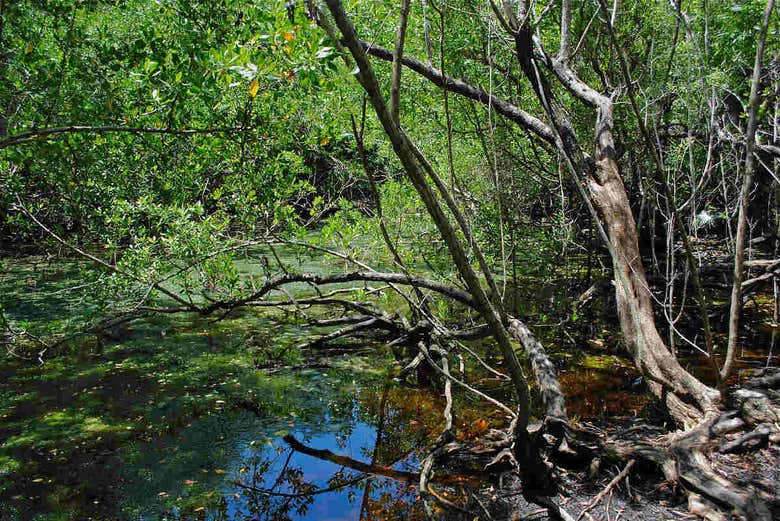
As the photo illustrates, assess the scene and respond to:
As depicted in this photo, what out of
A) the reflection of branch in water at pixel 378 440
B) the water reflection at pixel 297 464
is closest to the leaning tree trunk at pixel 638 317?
the water reflection at pixel 297 464

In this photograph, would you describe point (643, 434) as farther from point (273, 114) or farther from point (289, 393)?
point (273, 114)

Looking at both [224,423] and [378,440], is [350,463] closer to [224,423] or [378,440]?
[378,440]

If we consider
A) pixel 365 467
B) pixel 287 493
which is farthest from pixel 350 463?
pixel 287 493

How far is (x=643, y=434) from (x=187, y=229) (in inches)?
189

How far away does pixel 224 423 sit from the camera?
5031 millimetres

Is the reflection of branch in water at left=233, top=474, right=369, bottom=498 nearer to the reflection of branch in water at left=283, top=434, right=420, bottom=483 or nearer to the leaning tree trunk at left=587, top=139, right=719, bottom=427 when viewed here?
the reflection of branch in water at left=283, top=434, right=420, bottom=483

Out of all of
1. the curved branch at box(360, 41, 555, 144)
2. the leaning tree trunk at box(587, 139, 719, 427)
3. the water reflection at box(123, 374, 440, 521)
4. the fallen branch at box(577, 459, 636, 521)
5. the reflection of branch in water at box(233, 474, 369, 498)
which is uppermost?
the curved branch at box(360, 41, 555, 144)

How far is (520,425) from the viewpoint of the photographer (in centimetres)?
324

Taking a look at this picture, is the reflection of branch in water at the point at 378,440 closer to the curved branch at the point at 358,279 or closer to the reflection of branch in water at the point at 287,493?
the reflection of branch in water at the point at 287,493

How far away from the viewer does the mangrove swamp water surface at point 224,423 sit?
12.7 feet

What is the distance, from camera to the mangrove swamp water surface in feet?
12.7

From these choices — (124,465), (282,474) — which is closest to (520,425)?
(282,474)

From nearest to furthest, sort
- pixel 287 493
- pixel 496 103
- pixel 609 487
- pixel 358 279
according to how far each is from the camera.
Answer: pixel 609 487, pixel 287 493, pixel 358 279, pixel 496 103

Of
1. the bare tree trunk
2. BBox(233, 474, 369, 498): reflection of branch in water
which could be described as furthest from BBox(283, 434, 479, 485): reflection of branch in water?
the bare tree trunk
